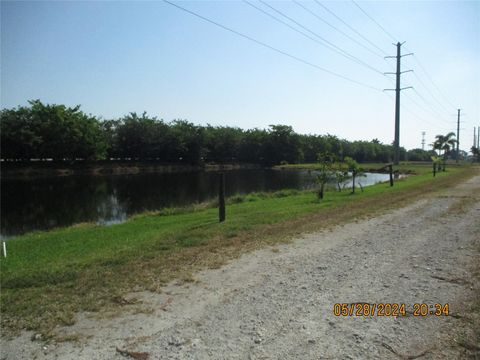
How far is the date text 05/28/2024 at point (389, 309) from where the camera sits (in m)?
4.32

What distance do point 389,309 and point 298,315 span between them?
109cm

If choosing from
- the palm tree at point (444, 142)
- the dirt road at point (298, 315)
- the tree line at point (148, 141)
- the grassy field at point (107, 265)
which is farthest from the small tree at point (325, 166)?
the palm tree at point (444, 142)

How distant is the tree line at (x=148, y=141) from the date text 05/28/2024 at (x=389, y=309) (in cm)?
3990

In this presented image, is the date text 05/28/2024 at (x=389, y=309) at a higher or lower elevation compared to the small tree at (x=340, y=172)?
lower

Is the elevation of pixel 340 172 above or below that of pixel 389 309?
above

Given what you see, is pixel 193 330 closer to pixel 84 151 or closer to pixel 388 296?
pixel 388 296

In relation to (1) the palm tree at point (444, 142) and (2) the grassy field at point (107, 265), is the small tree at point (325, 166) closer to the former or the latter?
(2) the grassy field at point (107, 265)

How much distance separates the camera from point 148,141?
260 ft

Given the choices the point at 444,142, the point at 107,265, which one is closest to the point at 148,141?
the point at 444,142

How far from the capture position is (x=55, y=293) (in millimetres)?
5172

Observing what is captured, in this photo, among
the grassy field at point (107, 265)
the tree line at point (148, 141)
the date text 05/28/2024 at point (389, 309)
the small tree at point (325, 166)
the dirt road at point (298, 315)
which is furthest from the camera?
the tree line at point (148, 141)

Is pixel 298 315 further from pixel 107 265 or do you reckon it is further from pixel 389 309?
pixel 107 265

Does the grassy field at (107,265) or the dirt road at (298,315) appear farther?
the grassy field at (107,265)

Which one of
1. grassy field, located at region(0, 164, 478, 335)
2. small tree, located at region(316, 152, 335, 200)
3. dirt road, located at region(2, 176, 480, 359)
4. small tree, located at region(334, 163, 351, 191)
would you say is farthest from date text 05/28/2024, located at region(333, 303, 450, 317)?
small tree, located at region(334, 163, 351, 191)
